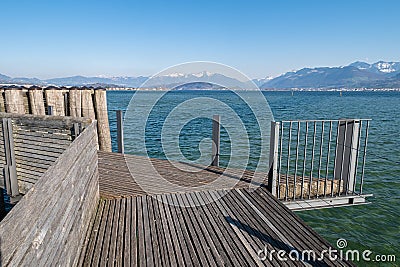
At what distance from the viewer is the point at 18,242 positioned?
1.46m

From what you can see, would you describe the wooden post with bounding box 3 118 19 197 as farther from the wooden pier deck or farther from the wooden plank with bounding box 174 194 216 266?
the wooden plank with bounding box 174 194 216 266

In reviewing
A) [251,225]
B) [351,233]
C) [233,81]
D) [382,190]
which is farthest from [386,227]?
[233,81]

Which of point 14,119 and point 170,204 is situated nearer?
point 170,204

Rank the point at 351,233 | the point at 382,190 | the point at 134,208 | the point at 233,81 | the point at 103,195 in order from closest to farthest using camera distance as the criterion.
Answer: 1. the point at 134,208
2. the point at 103,195
3. the point at 233,81
4. the point at 351,233
5. the point at 382,190

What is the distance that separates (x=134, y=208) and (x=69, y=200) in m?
1.99

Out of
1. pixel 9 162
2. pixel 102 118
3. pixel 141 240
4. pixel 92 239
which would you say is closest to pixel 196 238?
pixel 141 240

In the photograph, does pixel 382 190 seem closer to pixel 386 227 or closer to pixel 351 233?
pixel 386 227

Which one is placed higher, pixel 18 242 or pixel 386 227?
pixel 18 242

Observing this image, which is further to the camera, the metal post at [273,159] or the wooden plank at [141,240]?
the metal post at [273,159]

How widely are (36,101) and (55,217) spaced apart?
6.21 meters

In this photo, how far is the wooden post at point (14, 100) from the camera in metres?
6.84

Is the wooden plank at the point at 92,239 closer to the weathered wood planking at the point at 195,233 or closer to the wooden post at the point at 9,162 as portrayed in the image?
the weathered wood planking at the point at 195,233

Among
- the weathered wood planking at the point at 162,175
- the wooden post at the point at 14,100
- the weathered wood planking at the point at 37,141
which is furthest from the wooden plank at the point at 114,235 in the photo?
the wooden post at the point at 14,100

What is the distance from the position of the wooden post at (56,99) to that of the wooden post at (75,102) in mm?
221
